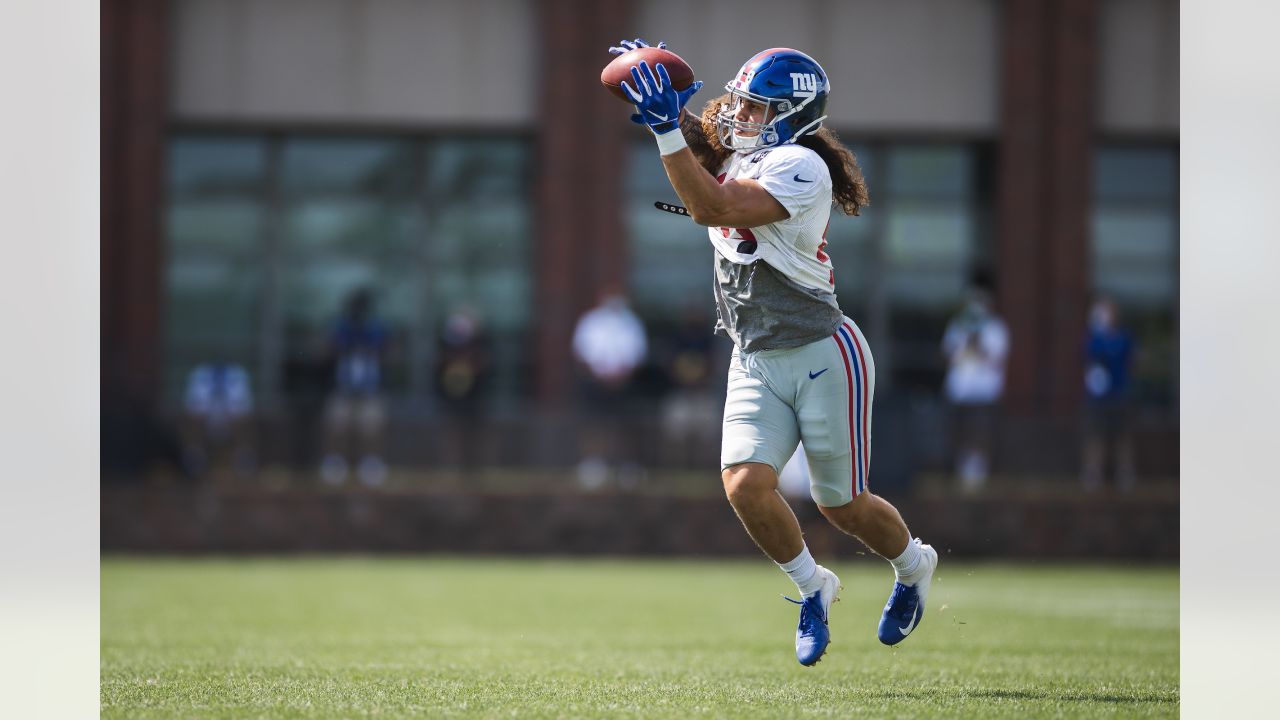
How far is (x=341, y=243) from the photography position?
22.4 m

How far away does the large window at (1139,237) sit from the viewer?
22.5 metres

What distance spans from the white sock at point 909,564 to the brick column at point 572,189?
15229 mm

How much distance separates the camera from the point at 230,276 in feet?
73.0

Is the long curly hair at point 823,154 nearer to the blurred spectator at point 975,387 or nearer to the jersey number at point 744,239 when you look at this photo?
the jersey number at point 744,239

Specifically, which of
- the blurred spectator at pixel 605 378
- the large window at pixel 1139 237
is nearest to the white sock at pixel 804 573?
the blurred spectator at pixel 605 378

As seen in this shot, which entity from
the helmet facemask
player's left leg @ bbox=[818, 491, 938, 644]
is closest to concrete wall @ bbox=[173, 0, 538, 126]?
the helmet facemask

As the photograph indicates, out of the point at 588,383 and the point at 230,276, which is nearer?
the point at 588,383

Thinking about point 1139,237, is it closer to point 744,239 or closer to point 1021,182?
point 1021,182

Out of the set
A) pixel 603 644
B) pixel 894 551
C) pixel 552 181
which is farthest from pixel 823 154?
pixel 552 181

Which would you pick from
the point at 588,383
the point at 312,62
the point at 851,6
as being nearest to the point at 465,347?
the point at 588,383

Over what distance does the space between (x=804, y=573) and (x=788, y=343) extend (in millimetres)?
861
